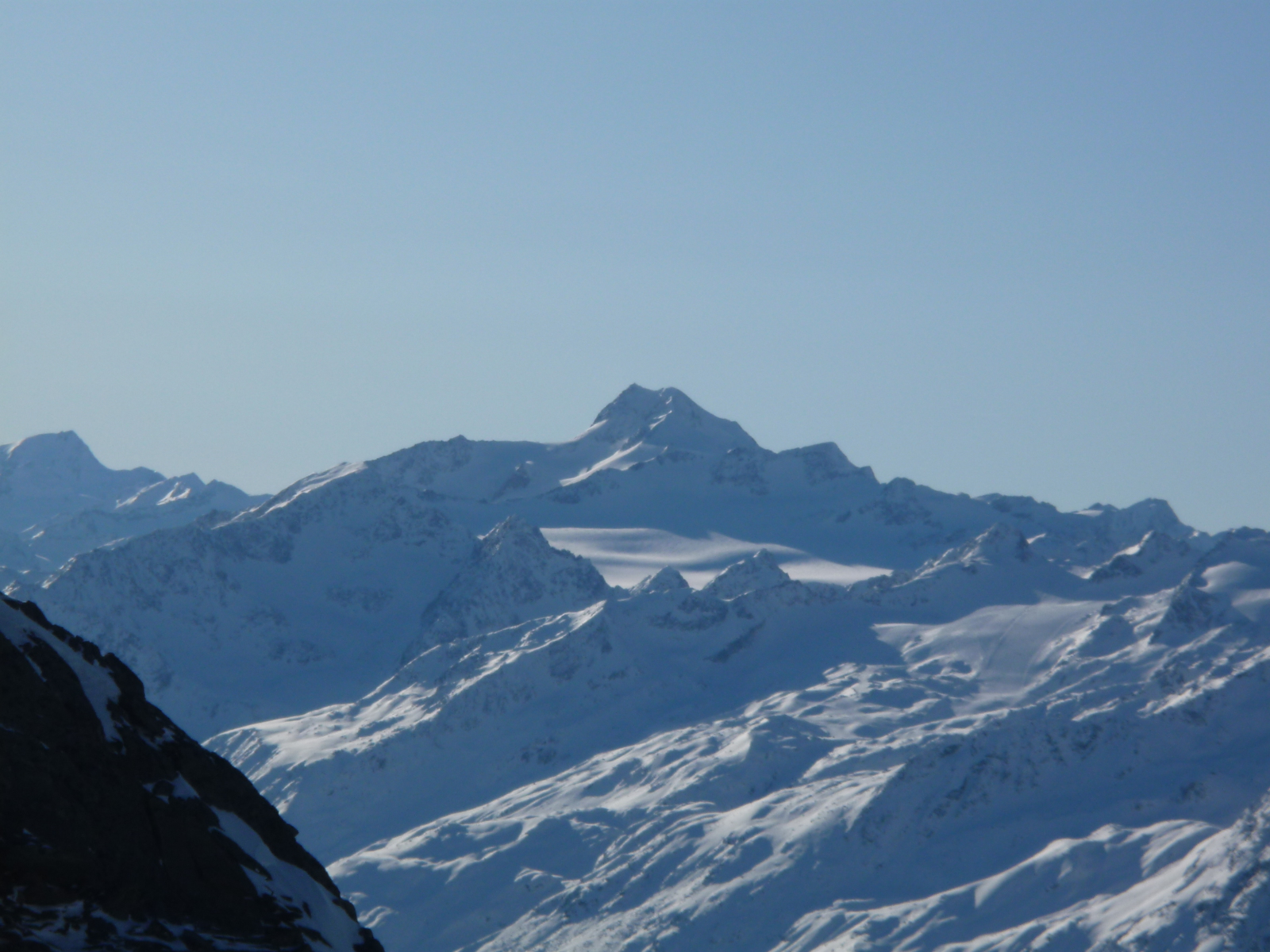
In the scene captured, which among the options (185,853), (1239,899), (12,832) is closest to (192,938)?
(185,853)

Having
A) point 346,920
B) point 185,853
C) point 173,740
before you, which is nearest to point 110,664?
point 173,740

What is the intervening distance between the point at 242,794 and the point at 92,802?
8.15m

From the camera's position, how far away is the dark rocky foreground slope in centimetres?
4144

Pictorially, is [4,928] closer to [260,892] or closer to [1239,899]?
[260,892]

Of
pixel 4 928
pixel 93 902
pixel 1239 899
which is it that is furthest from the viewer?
pixel 1239 899

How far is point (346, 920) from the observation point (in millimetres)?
51281

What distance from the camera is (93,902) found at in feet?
138

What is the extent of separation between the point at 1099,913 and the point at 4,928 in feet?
591

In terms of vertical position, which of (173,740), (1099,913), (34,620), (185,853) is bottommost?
(1099,913)

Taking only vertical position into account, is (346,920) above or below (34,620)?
below

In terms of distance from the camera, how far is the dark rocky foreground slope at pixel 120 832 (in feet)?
136

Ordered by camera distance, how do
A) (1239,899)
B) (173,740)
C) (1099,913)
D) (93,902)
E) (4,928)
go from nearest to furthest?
(4,928) < (93,902) < (173,740) < (1239,899) < (1099,913)

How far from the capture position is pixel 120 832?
44.6 metres

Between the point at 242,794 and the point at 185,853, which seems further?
the point at 242,794
